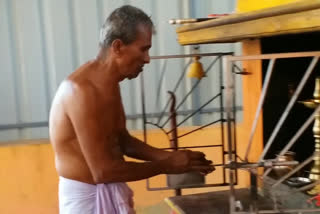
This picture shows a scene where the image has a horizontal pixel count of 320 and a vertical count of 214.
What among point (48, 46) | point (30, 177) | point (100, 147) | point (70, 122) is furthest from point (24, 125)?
point (100, 147)

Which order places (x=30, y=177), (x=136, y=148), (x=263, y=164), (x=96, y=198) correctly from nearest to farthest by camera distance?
(x=263, y=164)
(x=96, y=198)
(x=136, y=148)
(x=30, y=177)

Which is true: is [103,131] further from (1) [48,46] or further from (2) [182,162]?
(1) [48,46]

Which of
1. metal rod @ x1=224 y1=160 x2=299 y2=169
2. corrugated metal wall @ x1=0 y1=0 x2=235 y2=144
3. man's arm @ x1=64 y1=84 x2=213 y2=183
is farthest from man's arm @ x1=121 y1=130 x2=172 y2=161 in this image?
corrugated metal wall @ x1=0 y1=0 x2=235 y2=144

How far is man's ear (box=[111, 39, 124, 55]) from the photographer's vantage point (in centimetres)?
132

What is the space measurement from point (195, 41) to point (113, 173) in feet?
1.59

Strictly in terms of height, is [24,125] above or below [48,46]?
below

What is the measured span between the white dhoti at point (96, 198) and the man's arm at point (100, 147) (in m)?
0.09

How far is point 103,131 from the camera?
1.31 m

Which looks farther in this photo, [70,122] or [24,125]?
[24,125]

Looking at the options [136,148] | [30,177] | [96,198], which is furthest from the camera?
[30,177]

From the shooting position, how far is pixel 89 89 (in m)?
1.31

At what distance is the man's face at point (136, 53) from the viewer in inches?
52.1

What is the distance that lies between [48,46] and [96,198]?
3.58 ft

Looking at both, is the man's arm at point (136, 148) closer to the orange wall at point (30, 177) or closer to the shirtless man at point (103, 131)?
the shirtless man at point (103, 131)
